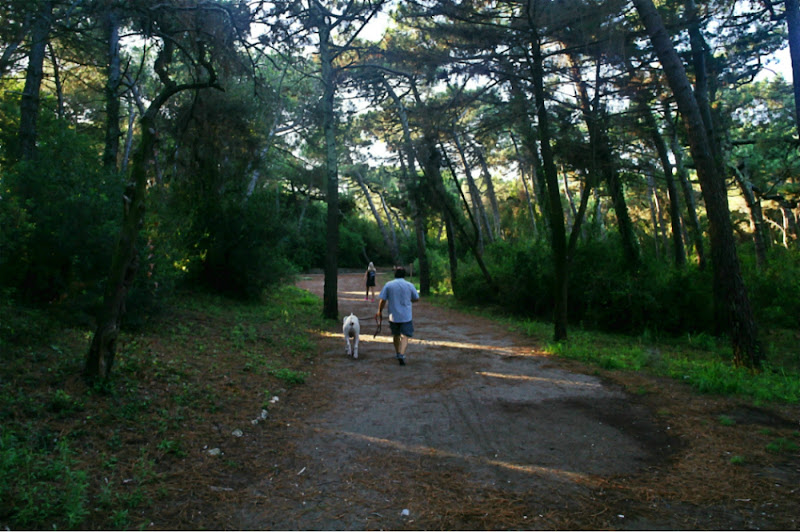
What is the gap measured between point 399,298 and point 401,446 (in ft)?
14.9

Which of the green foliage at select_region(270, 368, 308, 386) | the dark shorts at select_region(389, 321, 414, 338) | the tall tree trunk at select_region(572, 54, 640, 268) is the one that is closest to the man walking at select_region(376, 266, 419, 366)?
the dark shorts at select_region(389, 321, 414, 338)

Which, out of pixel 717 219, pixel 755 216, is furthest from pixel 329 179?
pixel 755 216

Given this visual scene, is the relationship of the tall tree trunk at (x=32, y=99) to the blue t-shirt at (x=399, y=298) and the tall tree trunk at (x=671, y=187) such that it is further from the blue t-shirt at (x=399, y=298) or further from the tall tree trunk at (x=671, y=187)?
the tall tree trunk at (x=671, y=187)

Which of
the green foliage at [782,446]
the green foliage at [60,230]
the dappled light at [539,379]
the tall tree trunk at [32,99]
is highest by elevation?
the tall tree trunk at [32,99]

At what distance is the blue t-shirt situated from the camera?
365 inches

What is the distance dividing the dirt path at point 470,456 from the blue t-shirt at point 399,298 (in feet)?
3.69

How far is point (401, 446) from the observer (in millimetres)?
5012

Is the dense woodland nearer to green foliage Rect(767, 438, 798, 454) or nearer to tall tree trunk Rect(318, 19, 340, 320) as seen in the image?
tall tree trunk Rect(318, 19, 340, 320)

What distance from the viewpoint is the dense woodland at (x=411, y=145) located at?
841 cm

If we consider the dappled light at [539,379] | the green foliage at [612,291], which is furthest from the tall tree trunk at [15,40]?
the green foliage at [612,291]

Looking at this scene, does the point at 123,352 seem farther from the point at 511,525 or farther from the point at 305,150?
the point at 305,150

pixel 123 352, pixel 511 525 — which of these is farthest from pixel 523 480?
pixel 123 352

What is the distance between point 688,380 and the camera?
24.5ft

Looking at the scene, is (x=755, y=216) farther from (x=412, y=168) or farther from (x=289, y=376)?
(x=289, y=376)
